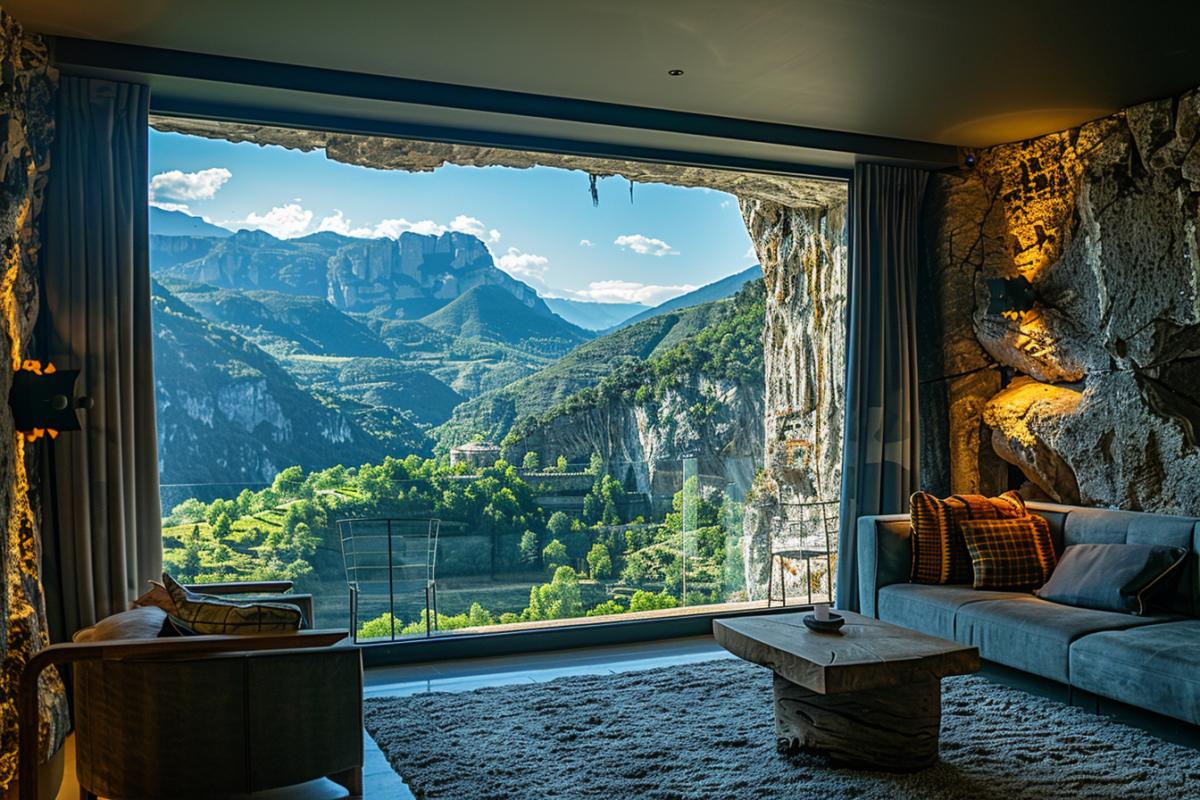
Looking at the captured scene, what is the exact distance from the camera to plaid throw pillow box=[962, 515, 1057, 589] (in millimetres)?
4559

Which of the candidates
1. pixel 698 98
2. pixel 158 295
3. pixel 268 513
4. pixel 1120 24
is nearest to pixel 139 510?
pixel 268 513

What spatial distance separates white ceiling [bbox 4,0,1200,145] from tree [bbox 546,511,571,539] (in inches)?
91.5

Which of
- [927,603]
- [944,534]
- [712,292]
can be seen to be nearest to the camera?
[927,603]

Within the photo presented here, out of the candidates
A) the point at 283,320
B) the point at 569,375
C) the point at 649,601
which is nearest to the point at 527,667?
the point at 649,601

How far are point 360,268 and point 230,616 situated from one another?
4271 millimetres

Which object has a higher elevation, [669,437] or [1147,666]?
[669,437]

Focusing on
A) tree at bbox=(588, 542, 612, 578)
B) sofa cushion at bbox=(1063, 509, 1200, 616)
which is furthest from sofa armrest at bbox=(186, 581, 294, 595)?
sofa cushion at bbox=(1063, 509, 1200, 616)

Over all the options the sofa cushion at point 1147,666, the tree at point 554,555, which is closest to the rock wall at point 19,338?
the tree at point 554,555

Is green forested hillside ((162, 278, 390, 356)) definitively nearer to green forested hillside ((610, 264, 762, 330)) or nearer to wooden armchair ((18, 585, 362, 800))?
green forested hillside ((610, 264, 762, 330))

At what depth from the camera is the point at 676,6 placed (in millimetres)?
3500

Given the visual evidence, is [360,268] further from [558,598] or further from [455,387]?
[558,598]

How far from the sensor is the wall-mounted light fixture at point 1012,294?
5387 mm

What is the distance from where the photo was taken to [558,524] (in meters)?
5.51

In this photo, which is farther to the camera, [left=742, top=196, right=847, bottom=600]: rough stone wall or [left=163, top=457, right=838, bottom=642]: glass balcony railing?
[left=742, top=196, right=847, bottom=600]: rough stone wall
